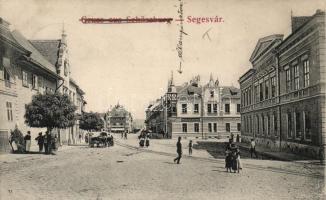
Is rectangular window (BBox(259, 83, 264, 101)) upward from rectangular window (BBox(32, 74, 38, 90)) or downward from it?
downward

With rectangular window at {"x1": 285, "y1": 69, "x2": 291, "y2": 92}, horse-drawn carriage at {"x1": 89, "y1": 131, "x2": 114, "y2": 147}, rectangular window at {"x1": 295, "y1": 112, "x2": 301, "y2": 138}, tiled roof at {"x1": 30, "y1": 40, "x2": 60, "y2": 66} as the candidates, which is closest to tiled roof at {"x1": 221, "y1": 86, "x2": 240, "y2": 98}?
horse-drawn carriage at {"x1": 89, "y1": 131, "x2": 114, "y2": 147}

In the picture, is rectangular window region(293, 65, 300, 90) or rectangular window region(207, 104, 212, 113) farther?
rectangular window region(207, 104, 212, 113)

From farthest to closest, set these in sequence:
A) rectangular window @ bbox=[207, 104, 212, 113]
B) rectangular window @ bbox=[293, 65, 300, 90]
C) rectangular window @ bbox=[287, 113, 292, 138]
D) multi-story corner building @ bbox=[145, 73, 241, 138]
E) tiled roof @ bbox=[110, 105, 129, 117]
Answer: tiled roof @ bbox=[110, 105, 129, 117], rectangular window @ bbox=[207, 104, 212, 113], multi-story corner building @ bbox=[145, 73, 241, 138], rectangular window @ bbox=[287, 113, 292, 138], rectangular window @ bbox=[293, 65, 300, 90]

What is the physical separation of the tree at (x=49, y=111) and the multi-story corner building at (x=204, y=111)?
3344 centimetres

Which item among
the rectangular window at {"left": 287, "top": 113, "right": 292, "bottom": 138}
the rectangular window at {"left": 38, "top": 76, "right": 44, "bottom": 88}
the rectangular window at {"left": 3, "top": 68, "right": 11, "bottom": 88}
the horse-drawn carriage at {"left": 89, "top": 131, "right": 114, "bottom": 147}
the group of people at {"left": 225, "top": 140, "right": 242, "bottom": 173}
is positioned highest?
the rectangular window at {"left": 38, "top": 76, "right": 44, "bottom": 88}

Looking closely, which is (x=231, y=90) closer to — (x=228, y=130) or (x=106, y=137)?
(x=228, y=130)

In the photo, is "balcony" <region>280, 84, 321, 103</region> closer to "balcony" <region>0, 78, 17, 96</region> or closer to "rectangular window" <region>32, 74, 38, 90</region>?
"balcony" <region>0, 78, 17, 96</region>

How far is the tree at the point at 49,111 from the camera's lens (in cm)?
2142

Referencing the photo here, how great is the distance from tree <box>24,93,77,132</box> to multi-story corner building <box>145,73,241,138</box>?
33435 mm

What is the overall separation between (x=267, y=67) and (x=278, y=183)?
1708 cm

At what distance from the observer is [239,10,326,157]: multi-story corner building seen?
16453 mm

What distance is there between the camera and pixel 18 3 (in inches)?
484

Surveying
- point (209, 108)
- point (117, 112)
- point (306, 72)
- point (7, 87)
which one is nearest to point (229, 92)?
point (209, 108)

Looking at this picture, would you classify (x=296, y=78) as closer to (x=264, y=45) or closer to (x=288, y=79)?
(x=288, y=79)
